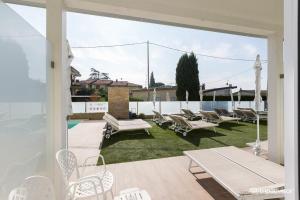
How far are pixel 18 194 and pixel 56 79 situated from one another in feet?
5.33

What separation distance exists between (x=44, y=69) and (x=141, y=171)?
254 cm

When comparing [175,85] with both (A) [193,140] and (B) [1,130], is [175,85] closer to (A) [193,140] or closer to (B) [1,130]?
(A) [193,140]

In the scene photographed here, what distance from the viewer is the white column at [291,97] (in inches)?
21.8

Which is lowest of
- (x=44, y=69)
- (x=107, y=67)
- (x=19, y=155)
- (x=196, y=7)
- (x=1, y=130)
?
(x=19, y=155)

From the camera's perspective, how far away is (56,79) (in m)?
2.77

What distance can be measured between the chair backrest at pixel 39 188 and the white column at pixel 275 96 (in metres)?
4.38

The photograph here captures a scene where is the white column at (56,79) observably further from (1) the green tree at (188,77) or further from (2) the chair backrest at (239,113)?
(1) the green tree at (188,77)

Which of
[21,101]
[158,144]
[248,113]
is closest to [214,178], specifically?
[21,101]

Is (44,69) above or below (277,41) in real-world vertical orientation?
below

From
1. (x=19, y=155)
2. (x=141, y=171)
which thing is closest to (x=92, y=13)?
(x=19, y=155)

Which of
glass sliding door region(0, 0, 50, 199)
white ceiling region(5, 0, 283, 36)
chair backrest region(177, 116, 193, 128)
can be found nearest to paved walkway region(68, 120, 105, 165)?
glass sliding door region(0, 0, 50, 199)

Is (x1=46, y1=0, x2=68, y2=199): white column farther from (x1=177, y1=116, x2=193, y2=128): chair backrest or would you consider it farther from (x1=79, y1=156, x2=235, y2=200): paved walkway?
(x1=177, y1=116, x2=193, y2=128): chair backrest

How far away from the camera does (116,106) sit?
12164 mm

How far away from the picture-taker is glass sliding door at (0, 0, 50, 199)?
4.67ft
